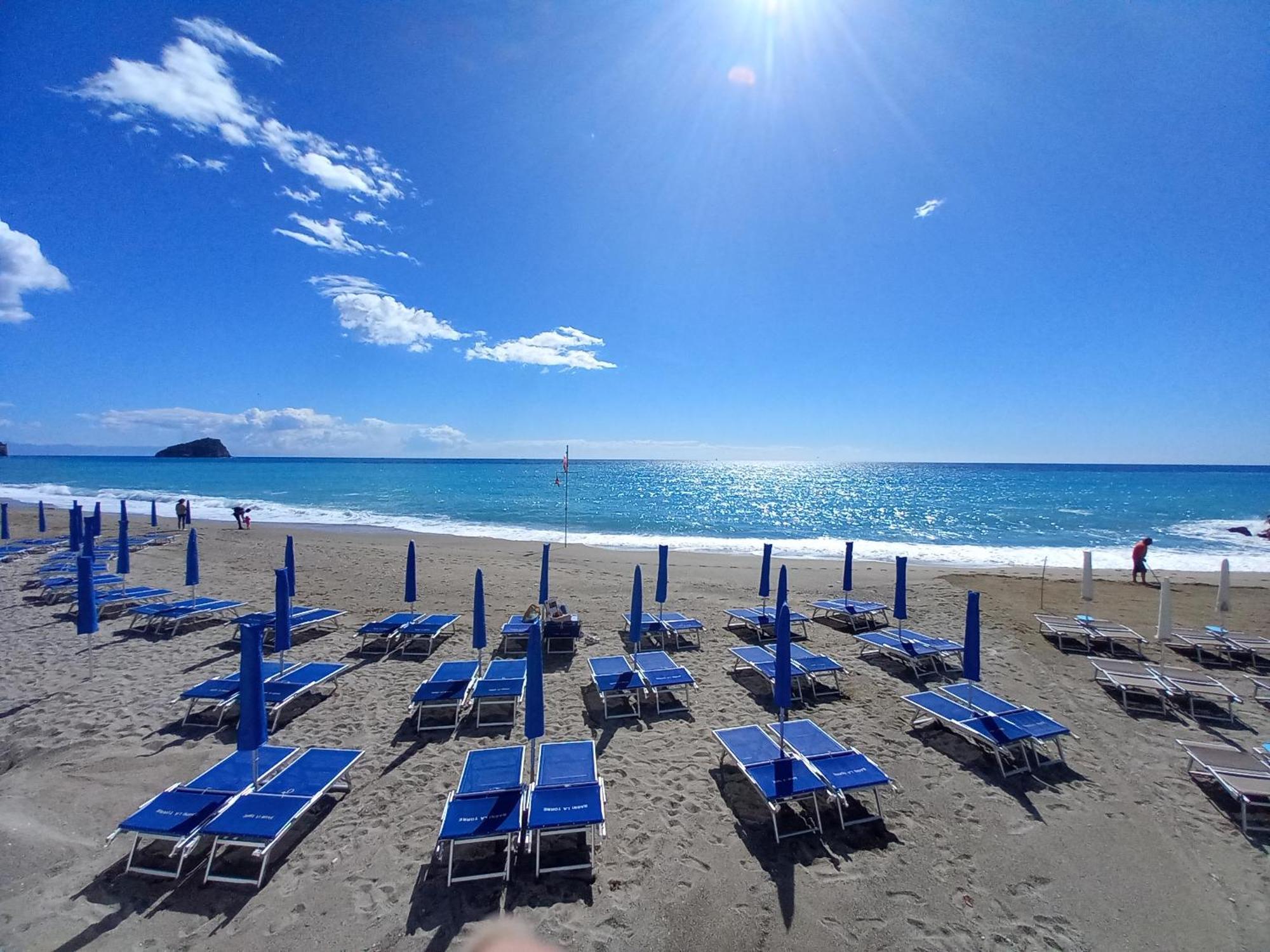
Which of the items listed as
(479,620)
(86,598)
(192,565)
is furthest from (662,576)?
(192,565)

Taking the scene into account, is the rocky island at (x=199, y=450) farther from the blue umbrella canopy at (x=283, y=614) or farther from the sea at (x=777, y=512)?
the blue umbrella canopy at (x=283, y=614)

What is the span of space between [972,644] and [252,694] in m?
8.25

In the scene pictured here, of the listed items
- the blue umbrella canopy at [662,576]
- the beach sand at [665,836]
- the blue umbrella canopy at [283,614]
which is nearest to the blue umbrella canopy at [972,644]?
the beach sand at [665,836]

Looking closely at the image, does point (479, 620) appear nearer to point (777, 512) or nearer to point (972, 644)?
point (972, 644)

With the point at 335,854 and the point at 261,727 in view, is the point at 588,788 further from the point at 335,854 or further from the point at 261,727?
the point at 261,727

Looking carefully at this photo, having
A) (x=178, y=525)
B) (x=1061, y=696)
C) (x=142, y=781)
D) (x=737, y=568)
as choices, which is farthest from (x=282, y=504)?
(x=1061, y=696)

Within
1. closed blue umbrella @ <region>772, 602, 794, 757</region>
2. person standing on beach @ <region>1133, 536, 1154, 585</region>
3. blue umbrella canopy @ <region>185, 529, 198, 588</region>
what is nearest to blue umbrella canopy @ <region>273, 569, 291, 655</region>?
blue umbrella canopy @ <region>185, 529, 198, 588</region>

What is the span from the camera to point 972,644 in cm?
708

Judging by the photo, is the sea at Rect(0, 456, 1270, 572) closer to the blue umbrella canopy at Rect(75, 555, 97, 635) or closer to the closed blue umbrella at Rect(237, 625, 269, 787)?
the blue umbrella canopy at Rect(75, 555, 97, 635)

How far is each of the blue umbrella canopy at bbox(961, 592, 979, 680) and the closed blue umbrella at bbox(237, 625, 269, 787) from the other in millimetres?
7933

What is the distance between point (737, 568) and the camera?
19.6m

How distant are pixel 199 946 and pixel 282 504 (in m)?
47.9

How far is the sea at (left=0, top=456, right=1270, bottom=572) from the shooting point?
2619cm

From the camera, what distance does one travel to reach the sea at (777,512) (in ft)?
85.9
